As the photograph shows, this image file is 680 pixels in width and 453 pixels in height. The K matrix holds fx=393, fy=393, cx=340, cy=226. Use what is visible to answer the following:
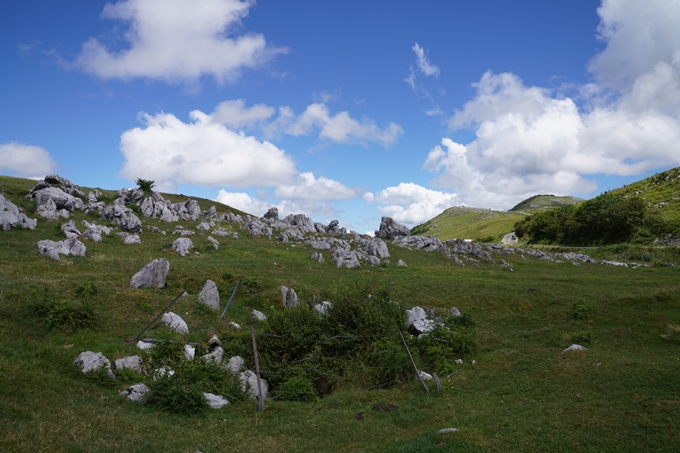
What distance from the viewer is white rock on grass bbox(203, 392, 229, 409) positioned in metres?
15.9

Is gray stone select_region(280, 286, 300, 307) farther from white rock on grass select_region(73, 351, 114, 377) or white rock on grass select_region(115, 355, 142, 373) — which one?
white rock on grass select_region(73, 351, 114, 377)

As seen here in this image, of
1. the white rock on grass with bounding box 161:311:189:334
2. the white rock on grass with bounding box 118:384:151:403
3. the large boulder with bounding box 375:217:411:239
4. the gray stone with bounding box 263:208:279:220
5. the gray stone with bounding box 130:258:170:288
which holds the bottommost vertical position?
the white rock on grass with bounding box 118:384:151:403

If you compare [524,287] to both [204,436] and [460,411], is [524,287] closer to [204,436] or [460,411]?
[460,411]

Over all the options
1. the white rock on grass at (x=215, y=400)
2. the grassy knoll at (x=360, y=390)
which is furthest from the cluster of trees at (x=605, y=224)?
the white rock on grass at (x=215, y=400)

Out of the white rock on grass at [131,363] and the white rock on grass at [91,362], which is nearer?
the white rock on grass at [91,362]

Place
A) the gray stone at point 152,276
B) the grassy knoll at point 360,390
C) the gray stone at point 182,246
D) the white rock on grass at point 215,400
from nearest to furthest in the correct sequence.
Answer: the grassy knoll at point 360,390
the white rock on grass at point 215,400
the gray stone at point 152,276
the gray stone at point 182,246

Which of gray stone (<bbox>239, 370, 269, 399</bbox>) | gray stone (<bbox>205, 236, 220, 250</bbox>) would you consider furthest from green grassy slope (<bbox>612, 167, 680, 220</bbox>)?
gray stone (<bbox>239, 370, 269, 399</bbox>)

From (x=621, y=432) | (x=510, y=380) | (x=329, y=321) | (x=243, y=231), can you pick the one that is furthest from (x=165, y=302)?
(x=243, y=231)

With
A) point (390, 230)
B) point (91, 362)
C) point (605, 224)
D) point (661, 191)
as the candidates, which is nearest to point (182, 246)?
point (91, 362)

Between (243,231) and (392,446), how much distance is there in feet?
208

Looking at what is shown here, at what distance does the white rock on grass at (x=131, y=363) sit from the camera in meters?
17.1

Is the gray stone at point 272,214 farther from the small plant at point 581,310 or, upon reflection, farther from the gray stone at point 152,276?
the small plant at point 581,310

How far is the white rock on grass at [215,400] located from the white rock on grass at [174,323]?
22.2 feet

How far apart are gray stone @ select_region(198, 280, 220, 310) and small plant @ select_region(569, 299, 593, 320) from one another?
27.2 m
